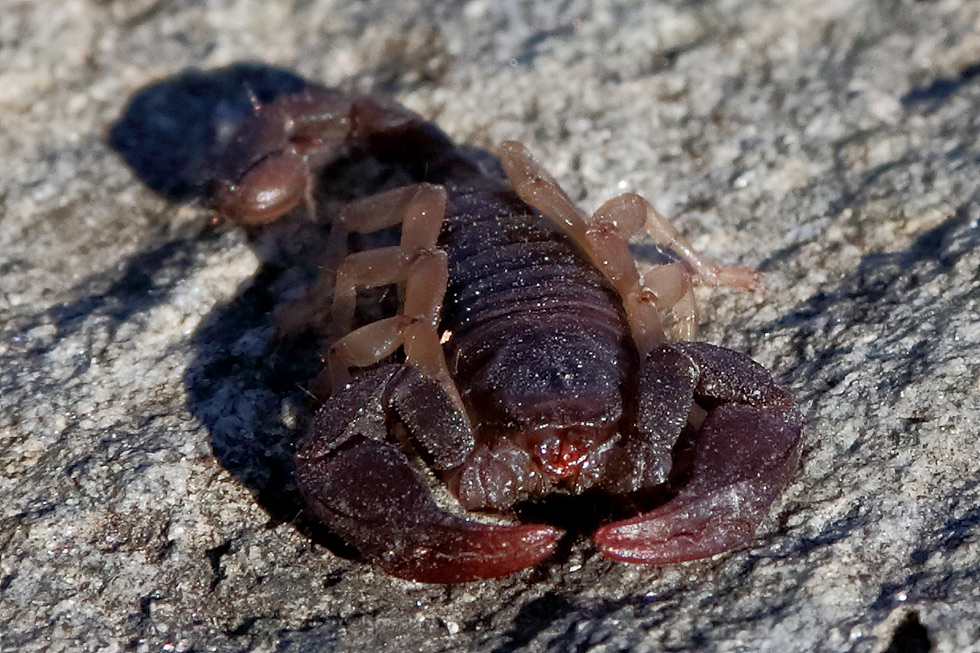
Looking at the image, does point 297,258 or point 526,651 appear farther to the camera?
point 297,258

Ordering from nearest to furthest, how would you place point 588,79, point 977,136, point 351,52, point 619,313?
point 619,313 → point 977,136 → point 588,79 → point 351,52

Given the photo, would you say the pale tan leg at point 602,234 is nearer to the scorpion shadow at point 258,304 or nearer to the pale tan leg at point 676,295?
the pale tan leg at point 676,295

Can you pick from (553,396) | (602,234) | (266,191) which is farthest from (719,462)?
(266,191)

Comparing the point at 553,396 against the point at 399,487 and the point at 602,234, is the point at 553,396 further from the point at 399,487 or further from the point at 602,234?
the point at 602,234

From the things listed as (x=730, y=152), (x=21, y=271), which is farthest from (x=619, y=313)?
(x=21, y=271)

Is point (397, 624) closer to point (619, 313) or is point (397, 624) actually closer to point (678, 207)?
point (619, 313)

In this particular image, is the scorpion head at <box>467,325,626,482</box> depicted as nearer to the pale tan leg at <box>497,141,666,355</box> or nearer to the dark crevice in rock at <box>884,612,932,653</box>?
the pale tan leg at <box>497,141,666,355</box>

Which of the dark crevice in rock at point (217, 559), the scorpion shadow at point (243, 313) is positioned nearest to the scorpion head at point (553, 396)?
the scorpion shadow at point (243, 313)
